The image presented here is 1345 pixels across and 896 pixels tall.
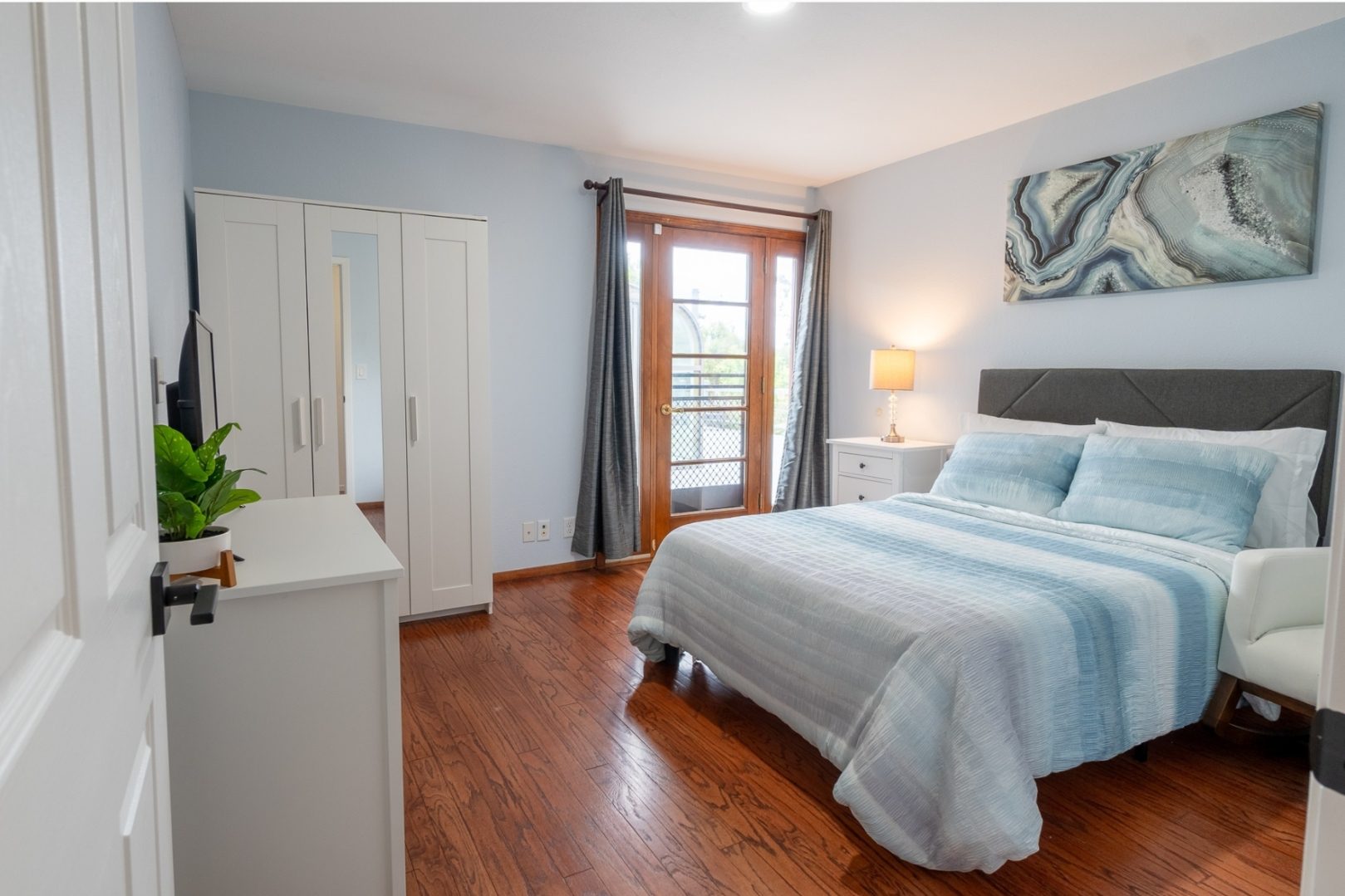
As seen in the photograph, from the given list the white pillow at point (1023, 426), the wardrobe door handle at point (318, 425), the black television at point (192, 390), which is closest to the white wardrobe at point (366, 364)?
the wardrobe door handle at point (318, 425)

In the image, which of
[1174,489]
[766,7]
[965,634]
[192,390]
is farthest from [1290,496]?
[192,390]

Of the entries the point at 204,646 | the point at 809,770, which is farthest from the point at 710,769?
the point at 204,646

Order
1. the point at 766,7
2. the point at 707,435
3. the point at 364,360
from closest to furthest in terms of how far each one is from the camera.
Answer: the point at 766,7
the point at 364,360
the point at 707,435

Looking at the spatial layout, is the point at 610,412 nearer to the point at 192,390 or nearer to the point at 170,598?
the point at 192,390

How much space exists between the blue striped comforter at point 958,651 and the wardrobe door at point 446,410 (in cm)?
138

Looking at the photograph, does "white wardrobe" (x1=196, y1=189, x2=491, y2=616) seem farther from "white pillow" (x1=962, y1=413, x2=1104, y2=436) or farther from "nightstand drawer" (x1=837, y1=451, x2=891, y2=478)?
"white pillow" (x1=962, y1=413, x2=1104, y2=436)

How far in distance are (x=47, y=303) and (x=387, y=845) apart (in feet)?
4.85

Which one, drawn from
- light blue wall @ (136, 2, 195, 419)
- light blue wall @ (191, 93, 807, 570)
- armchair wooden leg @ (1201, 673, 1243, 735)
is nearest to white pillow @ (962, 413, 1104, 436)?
armchair wooden leg @ (1201, 673, 1243, 735)

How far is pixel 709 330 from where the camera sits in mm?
4852

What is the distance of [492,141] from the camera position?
4062 millimetres

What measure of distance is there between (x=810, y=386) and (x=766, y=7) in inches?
107

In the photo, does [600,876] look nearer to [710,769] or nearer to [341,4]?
[710,769]

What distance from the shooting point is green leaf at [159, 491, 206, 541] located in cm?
135

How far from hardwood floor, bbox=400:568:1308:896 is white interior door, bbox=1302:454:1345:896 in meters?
1.39
